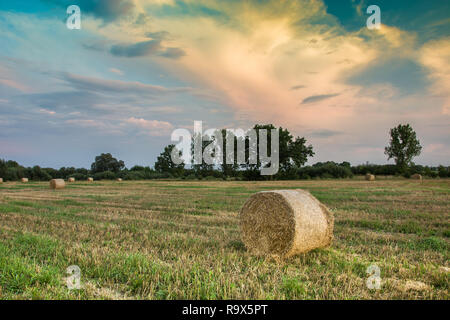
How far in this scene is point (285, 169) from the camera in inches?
2156

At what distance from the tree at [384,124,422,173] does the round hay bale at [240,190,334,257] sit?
204ft

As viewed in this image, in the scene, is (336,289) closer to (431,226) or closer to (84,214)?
(431,226)

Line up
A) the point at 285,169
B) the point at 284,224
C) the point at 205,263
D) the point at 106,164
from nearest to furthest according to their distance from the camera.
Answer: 1. the point at 205,263
2. the point at 284,224
3. the point at 285,169
4. the point at 106,164

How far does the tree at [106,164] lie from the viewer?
2899 inches

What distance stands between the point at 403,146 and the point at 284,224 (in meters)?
65.4

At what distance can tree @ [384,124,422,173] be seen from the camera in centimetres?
6275

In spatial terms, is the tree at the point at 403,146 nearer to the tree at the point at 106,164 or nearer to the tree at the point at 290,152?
the tree at the point at 290,152

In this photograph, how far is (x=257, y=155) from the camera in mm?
56625

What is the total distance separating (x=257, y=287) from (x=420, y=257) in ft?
11.7

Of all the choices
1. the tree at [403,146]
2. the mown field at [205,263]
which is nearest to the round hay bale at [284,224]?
the mown field at [205,263]

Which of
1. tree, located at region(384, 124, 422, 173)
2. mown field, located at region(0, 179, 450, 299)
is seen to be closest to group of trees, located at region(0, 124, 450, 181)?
tree, located at region(384, 124, 422, 173)

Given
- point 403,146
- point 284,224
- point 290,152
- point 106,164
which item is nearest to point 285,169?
point 290,152

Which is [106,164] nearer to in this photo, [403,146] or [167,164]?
[167,164]

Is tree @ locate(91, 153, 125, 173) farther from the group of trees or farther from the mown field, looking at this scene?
the mown field
